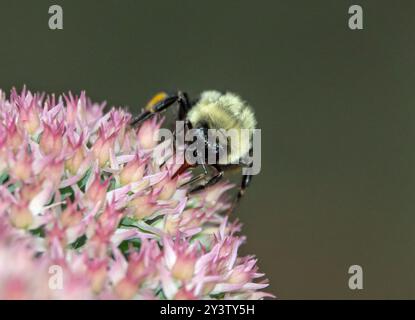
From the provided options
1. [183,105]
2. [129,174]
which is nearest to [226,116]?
[183,105]

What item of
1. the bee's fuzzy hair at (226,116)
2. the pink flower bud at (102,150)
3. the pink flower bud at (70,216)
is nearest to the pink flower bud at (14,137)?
the pink flower bud at (102,150)

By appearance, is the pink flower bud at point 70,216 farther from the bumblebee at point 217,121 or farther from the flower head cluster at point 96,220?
the bumblebee at point 217,121

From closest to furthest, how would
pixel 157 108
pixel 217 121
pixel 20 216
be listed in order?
pixel 20 216, pixel 217 121, pixel 157 108

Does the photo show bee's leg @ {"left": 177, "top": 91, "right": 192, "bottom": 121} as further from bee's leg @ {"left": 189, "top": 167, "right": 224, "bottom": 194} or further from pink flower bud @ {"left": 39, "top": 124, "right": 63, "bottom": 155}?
pink flower bud @ {"left": 39, "top": 124, "right": 63, "bottom": 155}

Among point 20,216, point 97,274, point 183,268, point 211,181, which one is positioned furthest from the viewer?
point 211,181

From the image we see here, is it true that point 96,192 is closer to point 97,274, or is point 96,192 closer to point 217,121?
point 97,274
